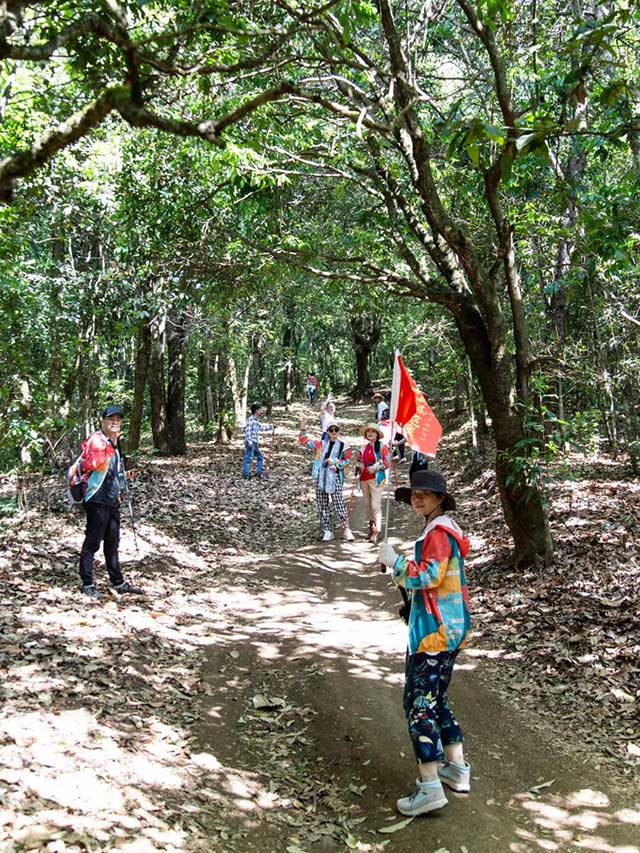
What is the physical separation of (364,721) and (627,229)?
545cm

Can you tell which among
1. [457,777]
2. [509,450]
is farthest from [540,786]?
[509,450]

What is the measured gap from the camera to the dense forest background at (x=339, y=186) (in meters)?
5.98

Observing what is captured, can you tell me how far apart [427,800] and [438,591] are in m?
1.34

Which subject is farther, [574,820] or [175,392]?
[175,392]

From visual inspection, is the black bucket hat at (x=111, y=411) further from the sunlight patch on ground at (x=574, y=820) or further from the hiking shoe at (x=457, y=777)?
the sunlight patch on ground at (x=574, y=820)

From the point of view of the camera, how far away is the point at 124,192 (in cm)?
1066

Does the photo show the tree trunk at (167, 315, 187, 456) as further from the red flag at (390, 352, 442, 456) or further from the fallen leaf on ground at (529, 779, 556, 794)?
the fallen leaf on ground at (529, 779, 556, 794)

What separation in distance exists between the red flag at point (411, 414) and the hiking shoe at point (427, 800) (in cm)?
312

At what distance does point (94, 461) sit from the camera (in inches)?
307

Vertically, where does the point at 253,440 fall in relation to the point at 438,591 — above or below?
above

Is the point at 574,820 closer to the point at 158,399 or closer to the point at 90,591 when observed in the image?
the point at 90,591

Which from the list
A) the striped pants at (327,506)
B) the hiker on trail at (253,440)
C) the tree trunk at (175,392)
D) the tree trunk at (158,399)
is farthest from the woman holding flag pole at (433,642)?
the tree trunk at (158,399)

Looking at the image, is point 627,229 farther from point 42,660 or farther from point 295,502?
point 295,502

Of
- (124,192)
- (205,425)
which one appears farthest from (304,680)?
(205,425)
